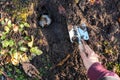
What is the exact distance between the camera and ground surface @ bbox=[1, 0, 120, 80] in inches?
107

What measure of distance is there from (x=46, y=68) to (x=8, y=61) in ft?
1.23

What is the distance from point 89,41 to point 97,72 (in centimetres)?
49

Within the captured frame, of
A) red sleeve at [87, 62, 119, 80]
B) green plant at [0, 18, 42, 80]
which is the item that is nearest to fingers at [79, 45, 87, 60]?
red sleeve at [87, 62, 119, 80]

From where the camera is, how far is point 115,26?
8.90 feet

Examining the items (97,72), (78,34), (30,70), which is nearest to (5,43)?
(30,70)

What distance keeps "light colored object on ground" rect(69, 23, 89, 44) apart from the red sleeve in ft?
1.04

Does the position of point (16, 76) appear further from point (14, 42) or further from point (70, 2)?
point (70, 2)

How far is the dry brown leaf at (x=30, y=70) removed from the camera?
2.71m

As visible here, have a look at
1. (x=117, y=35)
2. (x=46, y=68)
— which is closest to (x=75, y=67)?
(x=46, y=68)

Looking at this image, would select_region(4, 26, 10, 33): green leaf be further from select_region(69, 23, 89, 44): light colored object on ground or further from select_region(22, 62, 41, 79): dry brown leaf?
select_region(69, 23, 89, 44): light colored object on ground

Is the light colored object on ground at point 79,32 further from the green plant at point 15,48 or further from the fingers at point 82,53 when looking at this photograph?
the green plant at point 15,48

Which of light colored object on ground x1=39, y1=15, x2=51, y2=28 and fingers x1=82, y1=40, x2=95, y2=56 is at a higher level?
light colored object on ground x1=39, y1=15, x2=51, y2=28

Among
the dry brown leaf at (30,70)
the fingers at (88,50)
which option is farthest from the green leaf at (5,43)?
the fingers at (88,50)

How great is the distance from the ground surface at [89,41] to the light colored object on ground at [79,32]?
0.04m
